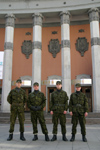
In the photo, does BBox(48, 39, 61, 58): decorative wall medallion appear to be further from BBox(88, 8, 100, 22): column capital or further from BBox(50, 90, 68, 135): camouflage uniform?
BBox(50, 90, 68, 135): camouflage uniform

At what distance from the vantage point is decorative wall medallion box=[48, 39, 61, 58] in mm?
17844

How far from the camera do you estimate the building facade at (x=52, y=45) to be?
579 inches

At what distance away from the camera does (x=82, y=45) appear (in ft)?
57.5

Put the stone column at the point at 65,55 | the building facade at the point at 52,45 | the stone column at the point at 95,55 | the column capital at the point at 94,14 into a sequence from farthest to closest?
the column capital at the point at 94,14
the building facade at the point at 52,45
the stone column at the point at 65,55
the stone column at the point at 95,55

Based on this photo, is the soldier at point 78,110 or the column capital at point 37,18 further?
the column capital at point 37,18

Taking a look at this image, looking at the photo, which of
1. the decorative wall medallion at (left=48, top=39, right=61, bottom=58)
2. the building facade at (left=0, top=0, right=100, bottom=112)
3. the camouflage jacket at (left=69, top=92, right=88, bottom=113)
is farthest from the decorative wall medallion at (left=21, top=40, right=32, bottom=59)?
the camouflage jacket at (left=69, top=92, right=88, bottom=113)

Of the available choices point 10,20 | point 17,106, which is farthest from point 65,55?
point 17,106

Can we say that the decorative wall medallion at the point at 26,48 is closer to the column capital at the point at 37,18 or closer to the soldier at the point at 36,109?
the column capital at the point at 37,18

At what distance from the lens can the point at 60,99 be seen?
547 cm

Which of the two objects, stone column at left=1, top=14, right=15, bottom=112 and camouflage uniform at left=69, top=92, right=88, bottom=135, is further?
stone column at left=1, top=14, right=15, bottom=112

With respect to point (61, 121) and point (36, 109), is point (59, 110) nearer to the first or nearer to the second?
point (61, 121)

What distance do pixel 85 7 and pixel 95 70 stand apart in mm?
6069

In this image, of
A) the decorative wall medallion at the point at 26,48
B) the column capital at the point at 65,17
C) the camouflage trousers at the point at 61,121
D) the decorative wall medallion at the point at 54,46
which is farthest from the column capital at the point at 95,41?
the camouflage trousers at the point at 61,121

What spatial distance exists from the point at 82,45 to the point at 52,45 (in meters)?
3.24
